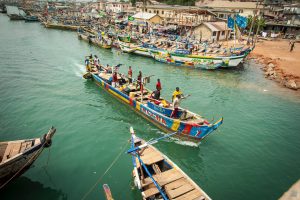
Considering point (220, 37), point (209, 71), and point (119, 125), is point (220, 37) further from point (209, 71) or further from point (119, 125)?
point (119, 125)

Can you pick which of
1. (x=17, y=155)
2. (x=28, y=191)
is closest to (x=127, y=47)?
(x=28, y=191)

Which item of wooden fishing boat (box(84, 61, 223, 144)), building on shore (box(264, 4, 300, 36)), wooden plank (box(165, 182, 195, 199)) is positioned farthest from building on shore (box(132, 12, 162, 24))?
wooden plank (box(165, 182, 195, 199))

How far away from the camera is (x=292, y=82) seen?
23734mm

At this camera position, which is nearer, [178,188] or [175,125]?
[178,188]

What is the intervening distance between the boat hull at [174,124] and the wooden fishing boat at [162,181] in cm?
354

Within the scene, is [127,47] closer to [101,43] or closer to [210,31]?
[101,43]

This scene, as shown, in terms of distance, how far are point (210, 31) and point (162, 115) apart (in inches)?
1314

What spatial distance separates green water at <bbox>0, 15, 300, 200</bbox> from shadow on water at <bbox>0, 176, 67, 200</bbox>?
0.14ft

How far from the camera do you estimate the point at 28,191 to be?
10109mm

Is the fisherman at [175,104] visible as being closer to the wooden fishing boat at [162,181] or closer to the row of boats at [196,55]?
the wooden fishing boat at [162,181]

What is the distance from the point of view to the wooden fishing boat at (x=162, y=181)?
8148 millimetres

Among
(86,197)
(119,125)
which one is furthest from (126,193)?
(119,125)

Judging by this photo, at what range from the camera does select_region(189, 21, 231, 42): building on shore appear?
136 ft

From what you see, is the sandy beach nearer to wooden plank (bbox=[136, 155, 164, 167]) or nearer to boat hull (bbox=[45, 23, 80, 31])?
wooden plank (bbox=[136, 155, 164, 167])
